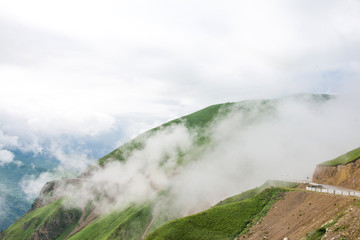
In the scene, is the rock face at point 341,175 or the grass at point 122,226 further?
the grass at point 122,226

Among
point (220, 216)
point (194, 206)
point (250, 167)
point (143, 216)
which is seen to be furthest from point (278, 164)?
point (220, 216)

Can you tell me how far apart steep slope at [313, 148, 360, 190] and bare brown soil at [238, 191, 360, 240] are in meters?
16.7

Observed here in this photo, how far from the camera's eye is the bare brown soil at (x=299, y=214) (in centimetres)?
4103

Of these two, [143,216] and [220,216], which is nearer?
[220,216]

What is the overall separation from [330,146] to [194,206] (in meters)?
95.0

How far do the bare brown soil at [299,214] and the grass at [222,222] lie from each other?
146 inches

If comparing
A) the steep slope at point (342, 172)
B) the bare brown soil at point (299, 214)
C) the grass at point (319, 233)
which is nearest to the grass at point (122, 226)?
the steep slope at point (342, 172)

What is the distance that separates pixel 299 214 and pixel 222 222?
799 inches

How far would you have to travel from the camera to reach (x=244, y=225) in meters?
61.5

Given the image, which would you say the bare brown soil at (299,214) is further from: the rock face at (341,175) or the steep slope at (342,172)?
the steep slope at (342,172)

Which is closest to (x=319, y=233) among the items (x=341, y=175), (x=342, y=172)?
(x=341, y=175)

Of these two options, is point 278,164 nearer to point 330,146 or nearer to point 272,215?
point 330,146

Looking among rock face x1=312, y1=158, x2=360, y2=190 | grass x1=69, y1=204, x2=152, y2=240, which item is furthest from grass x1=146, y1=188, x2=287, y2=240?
grass x1=69, y1=204, x2=152, y2=240

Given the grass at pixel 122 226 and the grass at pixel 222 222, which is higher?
the grass at pixel 222 222
